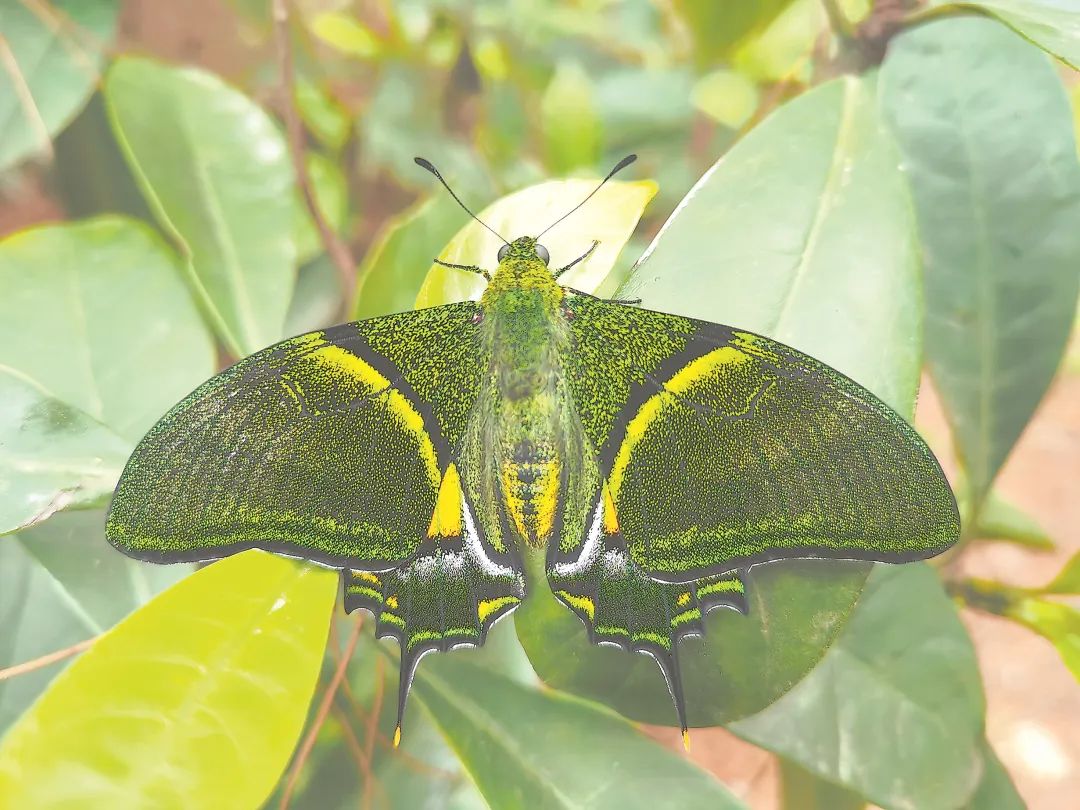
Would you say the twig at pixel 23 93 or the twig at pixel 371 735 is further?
the twig at pixel 23 93

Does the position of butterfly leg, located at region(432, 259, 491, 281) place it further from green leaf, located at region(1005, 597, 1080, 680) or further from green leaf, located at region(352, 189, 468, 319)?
green leaf, located at region(1005, 597, 1080, 680)

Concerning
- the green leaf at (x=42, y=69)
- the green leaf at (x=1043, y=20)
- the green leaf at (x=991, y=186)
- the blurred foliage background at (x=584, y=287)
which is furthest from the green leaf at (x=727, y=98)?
the green leaf at (x=42, y=69)

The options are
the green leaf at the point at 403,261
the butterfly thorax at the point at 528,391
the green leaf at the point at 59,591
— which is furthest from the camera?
the green leaf at the point at 403,261

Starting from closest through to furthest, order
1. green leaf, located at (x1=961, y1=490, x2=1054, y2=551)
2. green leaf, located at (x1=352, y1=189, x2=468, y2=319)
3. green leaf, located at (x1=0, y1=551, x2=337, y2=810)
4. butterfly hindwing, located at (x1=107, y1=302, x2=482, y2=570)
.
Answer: green leaf, located at (x1=0, y1=551, x2=337, y2=810)
butterfly hindwing, located at (x1=107, y1=302, x2=482, y2=570)
green leaf, located at (x1=352, y1=189, x2=468, y2=319)
green leaf, located at (x1=961, y1=490, x2=1054, y2=551)

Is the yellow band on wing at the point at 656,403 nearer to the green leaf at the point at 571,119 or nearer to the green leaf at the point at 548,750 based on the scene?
the green leaf at the point at 548,750

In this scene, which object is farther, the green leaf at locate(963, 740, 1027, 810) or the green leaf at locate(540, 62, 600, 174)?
the green leaf at locate(540, 62, 600, 174)

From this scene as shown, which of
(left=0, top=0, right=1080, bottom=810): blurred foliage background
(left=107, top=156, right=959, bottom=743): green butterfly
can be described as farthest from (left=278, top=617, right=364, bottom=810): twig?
(left=107, top=156, right=959, bottom=743): green butterfly
